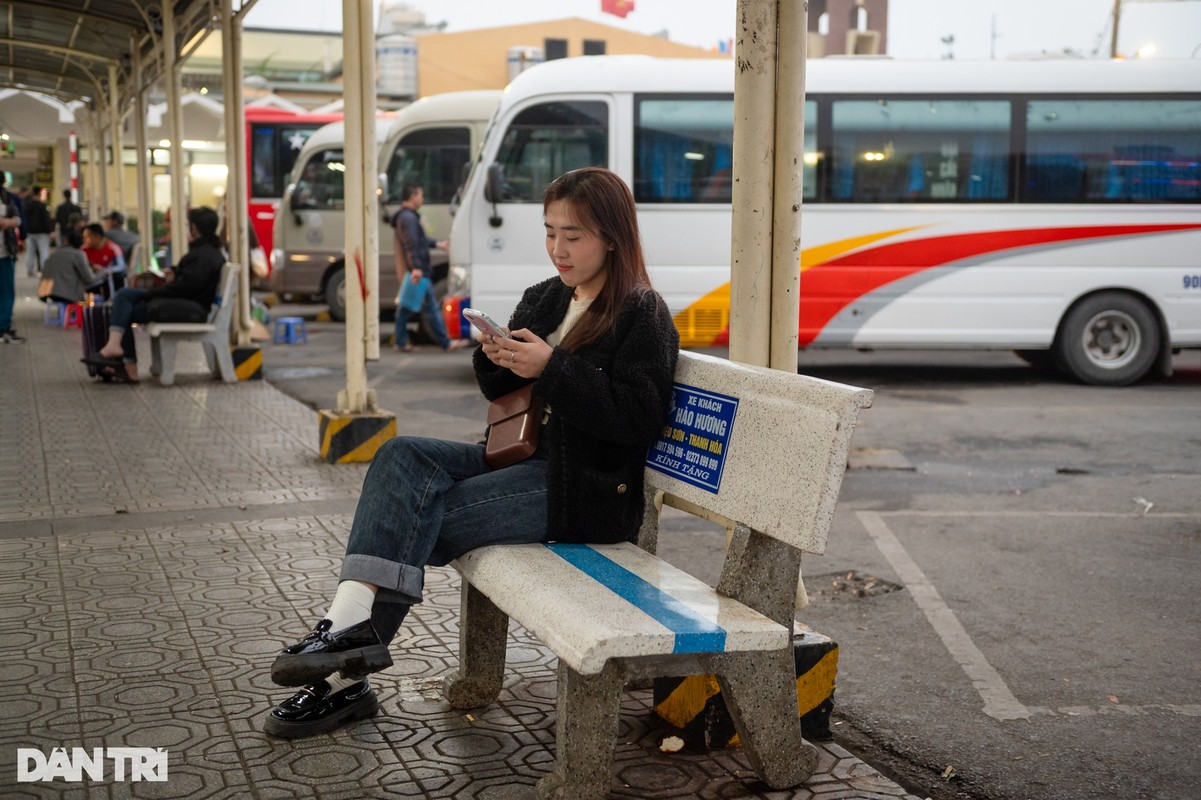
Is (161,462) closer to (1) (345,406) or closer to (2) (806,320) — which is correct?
(1) (345,406)

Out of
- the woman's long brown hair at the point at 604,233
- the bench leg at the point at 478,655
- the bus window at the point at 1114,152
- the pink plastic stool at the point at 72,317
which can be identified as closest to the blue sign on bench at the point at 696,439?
the woman's long brown hair at the point at 604,233

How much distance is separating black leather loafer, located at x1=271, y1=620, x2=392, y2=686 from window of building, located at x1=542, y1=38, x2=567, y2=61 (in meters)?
56.4

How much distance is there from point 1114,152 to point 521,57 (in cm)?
4310

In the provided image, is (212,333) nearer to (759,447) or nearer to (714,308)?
(714,308)

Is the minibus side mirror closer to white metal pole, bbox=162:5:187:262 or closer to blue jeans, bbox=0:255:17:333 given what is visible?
white metal pole, bbox=162:5:187:262

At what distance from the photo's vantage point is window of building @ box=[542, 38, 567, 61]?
58.2m

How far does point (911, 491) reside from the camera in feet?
25.5

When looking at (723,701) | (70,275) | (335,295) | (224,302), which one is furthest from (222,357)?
(723,701)

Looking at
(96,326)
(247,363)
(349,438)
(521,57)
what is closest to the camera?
(349,438)

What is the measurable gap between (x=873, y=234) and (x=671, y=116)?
229cm

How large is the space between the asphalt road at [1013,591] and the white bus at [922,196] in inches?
68.2

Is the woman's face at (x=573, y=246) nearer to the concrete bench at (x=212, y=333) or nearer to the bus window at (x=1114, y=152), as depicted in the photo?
the concrete bench at (x=212, y=333)

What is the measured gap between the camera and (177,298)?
38.3 feet

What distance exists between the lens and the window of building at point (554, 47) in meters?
58.2
